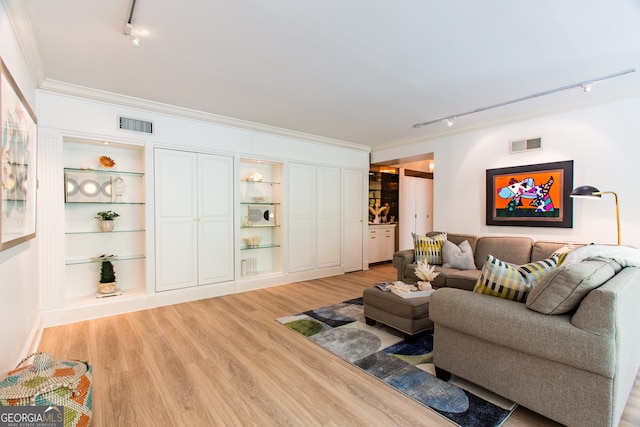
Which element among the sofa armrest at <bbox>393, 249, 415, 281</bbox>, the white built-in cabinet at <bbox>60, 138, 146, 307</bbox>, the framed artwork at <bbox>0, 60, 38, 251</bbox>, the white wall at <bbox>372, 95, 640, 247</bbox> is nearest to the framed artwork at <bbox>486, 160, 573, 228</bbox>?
the white wall at <bbox>372, 95, 640, 247</bbox>

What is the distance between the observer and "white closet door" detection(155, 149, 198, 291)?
3988 millimetres

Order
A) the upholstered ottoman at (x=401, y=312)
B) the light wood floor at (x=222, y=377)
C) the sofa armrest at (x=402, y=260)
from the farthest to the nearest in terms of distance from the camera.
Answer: the sofa armrest at (x=402, y=260) < the upholstered ottoman at (x=401, y=312) < the light wood floor at (x=222, y=377)

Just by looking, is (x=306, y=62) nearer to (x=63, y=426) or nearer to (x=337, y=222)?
(x=63, y=426)

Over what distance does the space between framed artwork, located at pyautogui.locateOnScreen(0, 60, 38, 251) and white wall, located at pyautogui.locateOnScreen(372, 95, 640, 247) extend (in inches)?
204

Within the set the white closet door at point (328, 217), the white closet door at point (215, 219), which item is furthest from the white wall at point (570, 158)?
the white closet door at point (215, 219)

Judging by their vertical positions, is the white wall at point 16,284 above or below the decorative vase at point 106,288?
above

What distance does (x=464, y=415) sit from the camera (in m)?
1.87

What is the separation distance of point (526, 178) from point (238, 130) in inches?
167

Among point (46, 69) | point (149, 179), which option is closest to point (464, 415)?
point (149, 179)

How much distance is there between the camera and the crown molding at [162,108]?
3256mm

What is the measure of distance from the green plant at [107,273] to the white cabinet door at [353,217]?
12.5 ft

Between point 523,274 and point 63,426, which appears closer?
point 63,426

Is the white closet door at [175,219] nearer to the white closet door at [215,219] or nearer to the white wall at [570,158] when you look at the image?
the white closet door at [215,219]

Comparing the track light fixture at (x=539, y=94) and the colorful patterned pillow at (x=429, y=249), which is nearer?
the track light fixture at (x=539, y=94)
